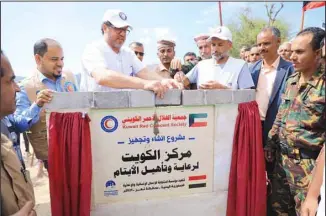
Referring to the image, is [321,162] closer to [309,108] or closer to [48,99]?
[309,108]

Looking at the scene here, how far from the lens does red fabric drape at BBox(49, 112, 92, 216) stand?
2.05m

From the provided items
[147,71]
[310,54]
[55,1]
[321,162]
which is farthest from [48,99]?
[310,54]

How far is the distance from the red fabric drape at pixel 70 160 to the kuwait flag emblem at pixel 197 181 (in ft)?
2.70

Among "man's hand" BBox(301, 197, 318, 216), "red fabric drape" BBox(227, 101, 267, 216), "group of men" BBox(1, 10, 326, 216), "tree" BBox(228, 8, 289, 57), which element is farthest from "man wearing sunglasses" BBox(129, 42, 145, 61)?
"tree" BBox(228, 8, 289, 57)

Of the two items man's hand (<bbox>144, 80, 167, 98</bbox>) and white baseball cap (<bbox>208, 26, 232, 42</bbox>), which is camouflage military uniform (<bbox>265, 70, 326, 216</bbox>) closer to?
white baseball cap (<bbox>208, 26, 232, 42</bbox>)

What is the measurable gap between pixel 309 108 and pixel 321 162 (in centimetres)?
62

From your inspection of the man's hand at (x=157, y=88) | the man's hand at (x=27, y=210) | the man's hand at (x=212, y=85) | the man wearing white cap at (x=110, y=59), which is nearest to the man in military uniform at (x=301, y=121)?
the man's hand at (x=212, y=85)

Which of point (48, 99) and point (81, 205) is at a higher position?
point (48, 99)

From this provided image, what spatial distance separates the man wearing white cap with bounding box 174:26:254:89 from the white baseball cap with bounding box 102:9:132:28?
2.74 ft

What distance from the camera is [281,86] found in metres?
2.91

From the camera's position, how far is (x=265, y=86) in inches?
119

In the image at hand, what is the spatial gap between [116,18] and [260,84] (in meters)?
1.62

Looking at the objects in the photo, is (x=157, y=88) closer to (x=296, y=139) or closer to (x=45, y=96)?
(x=45, y=96)

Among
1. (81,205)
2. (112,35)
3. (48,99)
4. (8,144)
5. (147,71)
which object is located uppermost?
(112,35)
